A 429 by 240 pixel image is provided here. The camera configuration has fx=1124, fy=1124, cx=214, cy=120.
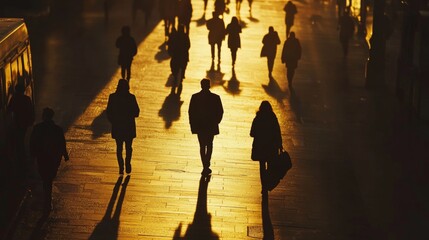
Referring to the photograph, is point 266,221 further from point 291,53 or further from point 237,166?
point 291,53

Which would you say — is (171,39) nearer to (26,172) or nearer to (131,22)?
(26,172)

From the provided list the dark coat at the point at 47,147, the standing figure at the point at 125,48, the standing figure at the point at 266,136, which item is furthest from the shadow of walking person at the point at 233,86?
the dark coat at the point at 47,147

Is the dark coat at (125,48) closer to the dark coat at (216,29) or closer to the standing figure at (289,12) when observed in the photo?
the dark coat at (216,29)

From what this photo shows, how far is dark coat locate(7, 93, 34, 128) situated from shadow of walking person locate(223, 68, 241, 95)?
921 cm

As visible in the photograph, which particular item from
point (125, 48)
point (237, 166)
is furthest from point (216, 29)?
point (237, 166)

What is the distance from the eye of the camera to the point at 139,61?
3011 centimetres

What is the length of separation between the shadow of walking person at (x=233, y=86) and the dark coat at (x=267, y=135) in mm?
9514

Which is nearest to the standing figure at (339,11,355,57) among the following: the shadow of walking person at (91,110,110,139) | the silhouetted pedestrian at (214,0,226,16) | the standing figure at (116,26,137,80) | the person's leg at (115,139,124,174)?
the silhouetted pedestrian at (214,0,226,16)

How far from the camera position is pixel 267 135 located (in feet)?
52.4

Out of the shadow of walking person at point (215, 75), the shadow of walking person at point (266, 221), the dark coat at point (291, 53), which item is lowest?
the shadow of walking person at point (215, 75)

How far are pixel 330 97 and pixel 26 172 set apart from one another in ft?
31.7

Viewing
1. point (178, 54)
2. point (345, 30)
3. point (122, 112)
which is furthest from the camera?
point (345, 30)

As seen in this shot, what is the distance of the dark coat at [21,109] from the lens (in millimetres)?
16672

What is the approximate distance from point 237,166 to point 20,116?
12.2 ft
